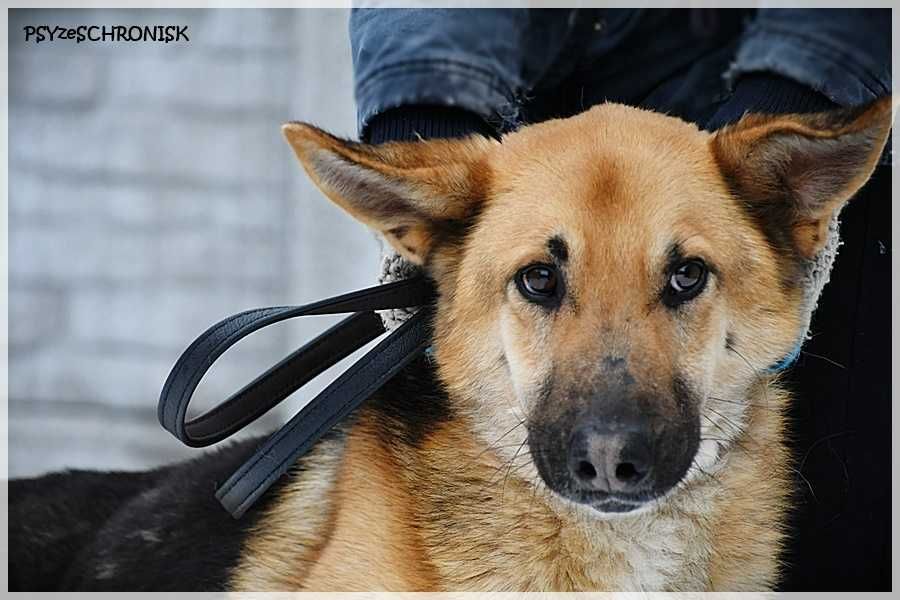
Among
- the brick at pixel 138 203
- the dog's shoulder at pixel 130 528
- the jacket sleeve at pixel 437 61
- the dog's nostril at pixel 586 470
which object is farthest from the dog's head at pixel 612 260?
the brick at pixel 138 203

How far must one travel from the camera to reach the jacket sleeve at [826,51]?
1.75m

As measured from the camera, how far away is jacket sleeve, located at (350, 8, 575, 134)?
1803mm

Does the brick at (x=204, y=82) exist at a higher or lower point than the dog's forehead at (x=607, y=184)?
higher

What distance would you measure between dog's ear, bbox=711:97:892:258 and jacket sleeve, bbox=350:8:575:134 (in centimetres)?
41

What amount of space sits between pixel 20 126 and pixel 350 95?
128 cm

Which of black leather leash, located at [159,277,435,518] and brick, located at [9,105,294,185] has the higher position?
brick, located at [9,105,294,185]

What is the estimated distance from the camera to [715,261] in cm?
161

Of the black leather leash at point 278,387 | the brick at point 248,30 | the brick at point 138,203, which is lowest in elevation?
the black leather leash at point 278,387

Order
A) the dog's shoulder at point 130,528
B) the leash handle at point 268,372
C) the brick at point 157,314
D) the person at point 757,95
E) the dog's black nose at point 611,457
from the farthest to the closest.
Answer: the brick at point 157,314, the dog's shoulder at point 130,528, the person at point 757,95, the leash handle at point 268,372, the dog's black nose at point 611,457

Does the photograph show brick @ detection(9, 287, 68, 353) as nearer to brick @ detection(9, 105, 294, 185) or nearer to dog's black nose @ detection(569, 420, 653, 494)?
brick @ detection(9, 105, 294, 185)

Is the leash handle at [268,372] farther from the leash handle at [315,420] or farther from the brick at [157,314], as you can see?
the brick at [157,314]

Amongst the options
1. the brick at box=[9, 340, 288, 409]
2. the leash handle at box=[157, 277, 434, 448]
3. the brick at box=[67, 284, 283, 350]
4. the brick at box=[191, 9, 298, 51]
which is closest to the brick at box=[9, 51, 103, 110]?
the brick at box=[191, 9, 298, 51]
